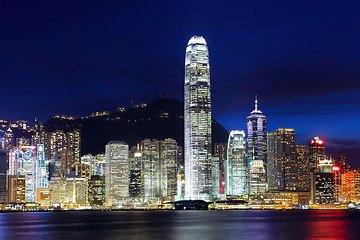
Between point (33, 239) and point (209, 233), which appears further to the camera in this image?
point (209, 233)

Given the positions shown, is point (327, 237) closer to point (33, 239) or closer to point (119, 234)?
point (119, 234)

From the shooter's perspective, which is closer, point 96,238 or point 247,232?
point 96,238

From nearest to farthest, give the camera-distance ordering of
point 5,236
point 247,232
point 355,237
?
point 355,237, point 5,236, point 247,232

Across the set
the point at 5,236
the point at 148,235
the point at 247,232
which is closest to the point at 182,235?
the point at 148,235

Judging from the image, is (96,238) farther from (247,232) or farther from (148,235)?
(247,232)

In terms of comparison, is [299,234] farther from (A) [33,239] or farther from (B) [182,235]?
(A) [33,239]

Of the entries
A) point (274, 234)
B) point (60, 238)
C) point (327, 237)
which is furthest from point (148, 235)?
point (327, 237)

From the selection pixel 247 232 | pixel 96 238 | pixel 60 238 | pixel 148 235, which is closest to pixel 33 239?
pixel 60 238

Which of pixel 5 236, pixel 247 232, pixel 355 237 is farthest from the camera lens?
pixel 247 232
